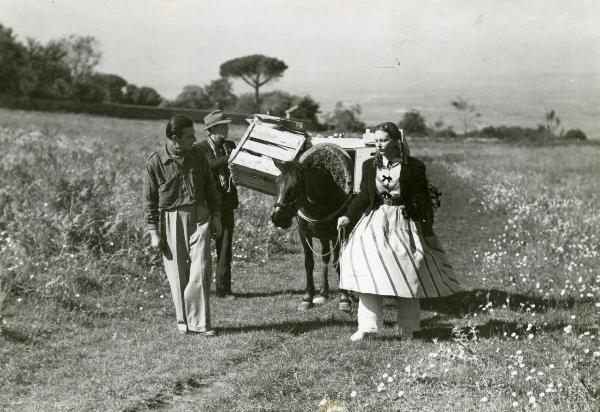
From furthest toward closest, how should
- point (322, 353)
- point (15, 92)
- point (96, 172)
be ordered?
point (15, 92) → point (96, 172) → point (322, 353)

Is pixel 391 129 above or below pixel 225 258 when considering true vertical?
above

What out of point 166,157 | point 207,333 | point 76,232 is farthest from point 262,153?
point 76,232

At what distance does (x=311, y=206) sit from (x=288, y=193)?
96 centimetres

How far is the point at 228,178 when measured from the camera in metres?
8.73

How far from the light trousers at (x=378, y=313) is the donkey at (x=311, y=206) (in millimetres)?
977

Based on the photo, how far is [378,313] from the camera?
21.5 ft

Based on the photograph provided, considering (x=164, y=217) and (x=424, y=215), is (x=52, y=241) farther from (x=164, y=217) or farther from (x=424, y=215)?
(x=424, y=215)

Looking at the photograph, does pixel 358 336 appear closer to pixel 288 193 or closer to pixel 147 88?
pixel 288 193

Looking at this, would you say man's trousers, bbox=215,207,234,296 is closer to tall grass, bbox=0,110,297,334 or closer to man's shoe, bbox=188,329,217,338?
tall grass, bbox=0,110,297,334

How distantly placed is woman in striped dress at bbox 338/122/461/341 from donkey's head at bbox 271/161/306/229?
0.69m

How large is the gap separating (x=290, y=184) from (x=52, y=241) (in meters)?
4.37

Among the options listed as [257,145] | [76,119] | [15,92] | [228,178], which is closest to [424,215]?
[257,145]

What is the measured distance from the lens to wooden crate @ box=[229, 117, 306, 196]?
26.2 ft

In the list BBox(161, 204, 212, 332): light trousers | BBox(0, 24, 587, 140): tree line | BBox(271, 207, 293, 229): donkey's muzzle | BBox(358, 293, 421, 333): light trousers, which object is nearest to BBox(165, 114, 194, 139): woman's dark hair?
BBox(161, 204, 212, 332): light trousers
